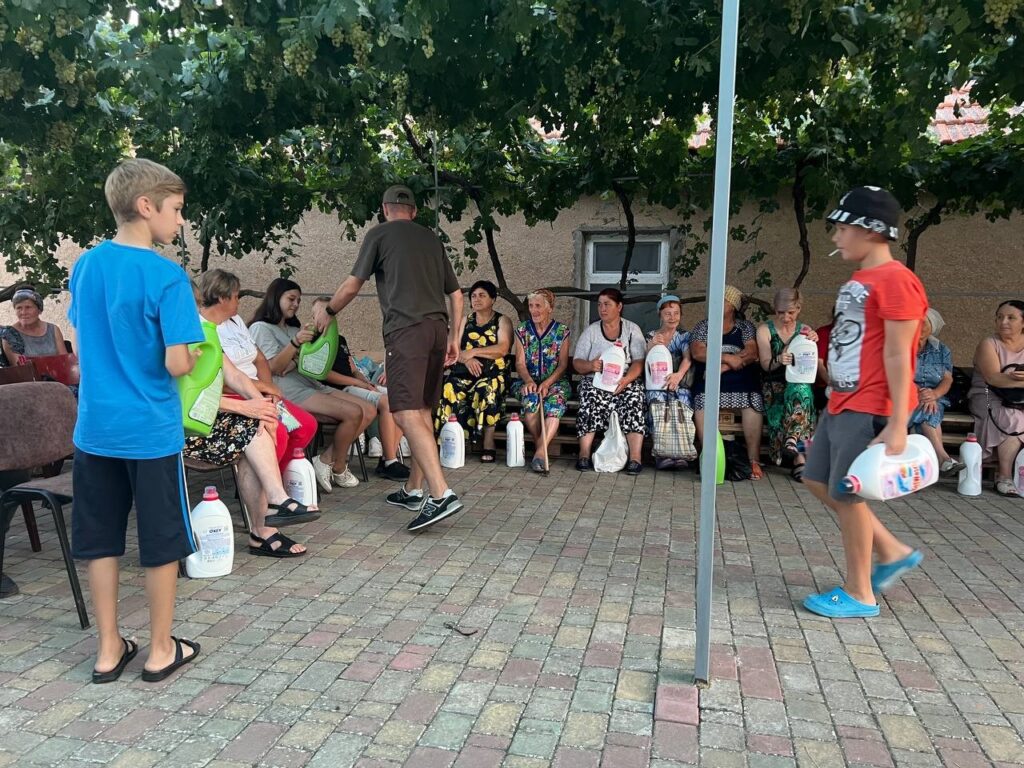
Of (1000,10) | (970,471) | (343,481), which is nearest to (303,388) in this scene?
(343,481)

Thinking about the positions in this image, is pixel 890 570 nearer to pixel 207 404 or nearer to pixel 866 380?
pixel 866 380

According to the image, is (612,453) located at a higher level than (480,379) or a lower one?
lower

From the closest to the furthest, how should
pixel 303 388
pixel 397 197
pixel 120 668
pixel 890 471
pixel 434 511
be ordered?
pixel 120 668, pixel 890 471, pixel 434 511, pixel 397 197, pixel 303 388

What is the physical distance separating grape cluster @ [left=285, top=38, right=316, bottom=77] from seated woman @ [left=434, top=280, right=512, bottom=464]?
260 cm

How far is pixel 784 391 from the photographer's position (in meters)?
6.40

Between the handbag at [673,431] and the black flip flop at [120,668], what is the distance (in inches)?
176

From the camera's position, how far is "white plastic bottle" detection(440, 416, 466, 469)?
6.43 metres

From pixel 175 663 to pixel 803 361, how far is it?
5013mm

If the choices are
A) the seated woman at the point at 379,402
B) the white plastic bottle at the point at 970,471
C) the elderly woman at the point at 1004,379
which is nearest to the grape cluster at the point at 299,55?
the seated woman at the point at 379,402

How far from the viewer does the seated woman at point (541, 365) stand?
6.76 meters

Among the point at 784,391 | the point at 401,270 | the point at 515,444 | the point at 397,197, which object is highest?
the point at 397,197

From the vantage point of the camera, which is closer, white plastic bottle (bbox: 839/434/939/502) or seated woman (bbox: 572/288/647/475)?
white plastic bottle (bbox: 839/434/939/502)

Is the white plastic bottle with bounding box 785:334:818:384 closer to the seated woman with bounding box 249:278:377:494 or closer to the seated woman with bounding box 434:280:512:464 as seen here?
the seated woman with bounding box 434:280:512:464

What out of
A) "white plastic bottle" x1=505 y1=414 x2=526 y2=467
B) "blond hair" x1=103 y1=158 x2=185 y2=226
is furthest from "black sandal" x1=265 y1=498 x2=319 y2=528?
"white plastic bottle" x1=505 y1=414 x2=526 y2=467
